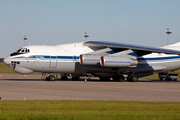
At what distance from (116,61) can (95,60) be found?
2056 mm

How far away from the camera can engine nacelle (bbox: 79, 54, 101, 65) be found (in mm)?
28719

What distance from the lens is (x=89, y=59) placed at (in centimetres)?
2891

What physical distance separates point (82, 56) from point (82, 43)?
10.6ft

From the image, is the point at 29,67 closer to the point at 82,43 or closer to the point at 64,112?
the point at 82,43

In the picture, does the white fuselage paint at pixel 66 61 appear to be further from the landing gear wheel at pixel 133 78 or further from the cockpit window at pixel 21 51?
the landing gear wheel at pixel 133 78

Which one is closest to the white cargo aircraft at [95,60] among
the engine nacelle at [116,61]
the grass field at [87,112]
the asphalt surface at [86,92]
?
the engine nacelle at [116,61]

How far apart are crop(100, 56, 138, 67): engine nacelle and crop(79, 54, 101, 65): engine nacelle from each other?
1.98 feet

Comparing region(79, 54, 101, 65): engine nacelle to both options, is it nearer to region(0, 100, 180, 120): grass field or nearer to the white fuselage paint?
the white fuselage paint

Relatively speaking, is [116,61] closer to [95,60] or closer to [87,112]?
[95,60]

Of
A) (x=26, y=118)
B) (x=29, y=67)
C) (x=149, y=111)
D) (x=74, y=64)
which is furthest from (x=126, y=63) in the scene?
(x=26, y=118)

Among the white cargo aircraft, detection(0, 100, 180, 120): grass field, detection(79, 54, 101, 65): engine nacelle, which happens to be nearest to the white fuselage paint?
the white cargo aircraft

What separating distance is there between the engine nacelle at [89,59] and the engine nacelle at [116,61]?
60 centimetres

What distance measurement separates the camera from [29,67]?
2862 cm

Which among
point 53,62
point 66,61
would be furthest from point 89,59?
point 53,62
